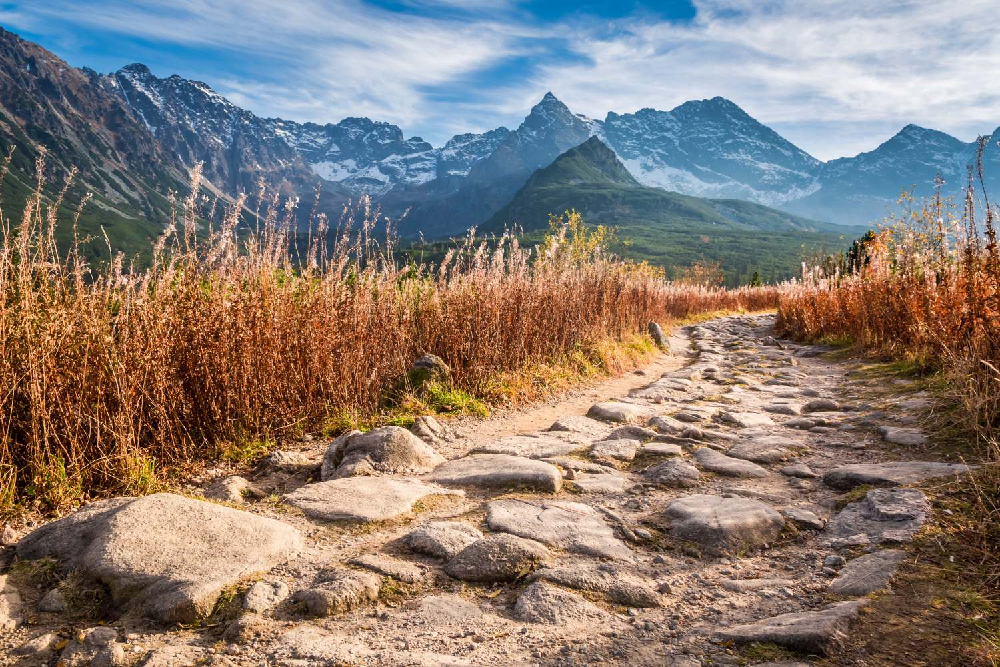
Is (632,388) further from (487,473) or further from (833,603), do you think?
(833,603)

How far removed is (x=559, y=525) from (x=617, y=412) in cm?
270

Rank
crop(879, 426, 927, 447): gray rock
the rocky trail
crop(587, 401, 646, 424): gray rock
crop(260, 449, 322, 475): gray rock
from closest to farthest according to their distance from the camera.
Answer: the rocky trail, crop(260, 449, 322, 475): gray rock, crop(879, 426, 927, 447): gray rock, crop(587, 401, 646, 424): gray rock

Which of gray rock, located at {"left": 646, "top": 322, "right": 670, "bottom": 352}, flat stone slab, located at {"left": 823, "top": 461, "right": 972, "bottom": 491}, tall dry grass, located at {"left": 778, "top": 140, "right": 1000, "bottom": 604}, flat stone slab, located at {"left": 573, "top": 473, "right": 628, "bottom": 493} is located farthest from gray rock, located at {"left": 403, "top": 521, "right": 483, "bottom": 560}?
gray rock, located at {"left": 646, "top": 322, "right": 670, "bottom": 352}

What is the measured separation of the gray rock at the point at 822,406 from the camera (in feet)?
17.3

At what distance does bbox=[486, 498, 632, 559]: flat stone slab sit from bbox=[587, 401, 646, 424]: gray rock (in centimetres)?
227

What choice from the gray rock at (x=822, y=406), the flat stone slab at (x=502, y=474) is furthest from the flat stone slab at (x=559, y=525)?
the gray rock at (x=822, y=406)

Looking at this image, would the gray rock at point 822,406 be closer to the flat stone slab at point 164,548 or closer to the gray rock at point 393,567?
the gray rock at point 393,567

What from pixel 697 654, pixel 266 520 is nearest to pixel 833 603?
pixel 697 654

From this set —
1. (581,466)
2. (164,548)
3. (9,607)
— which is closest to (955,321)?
(581,466)

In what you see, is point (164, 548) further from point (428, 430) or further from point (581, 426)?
point (581, 426)

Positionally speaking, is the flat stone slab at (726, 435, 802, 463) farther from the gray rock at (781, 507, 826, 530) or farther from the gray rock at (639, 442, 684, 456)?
the gray rock at (781, 507, 826, 530)

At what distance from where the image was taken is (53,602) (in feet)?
6.26

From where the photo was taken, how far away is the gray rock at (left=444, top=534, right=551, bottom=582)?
222 cm

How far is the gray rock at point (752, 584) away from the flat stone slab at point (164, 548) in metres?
1.78
